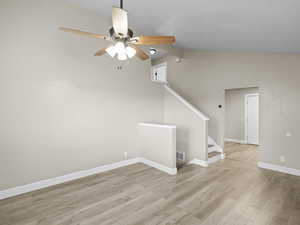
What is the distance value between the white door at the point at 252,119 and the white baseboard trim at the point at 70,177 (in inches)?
186

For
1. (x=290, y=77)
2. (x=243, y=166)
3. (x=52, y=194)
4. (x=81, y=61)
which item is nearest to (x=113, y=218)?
(x=52, y=194)

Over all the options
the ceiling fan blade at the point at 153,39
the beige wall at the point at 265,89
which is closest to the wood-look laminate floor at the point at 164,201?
the beige wall at the point at 265,89

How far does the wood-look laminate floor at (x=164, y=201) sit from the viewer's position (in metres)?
1.96

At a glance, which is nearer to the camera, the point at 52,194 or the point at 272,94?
the point at 52,194

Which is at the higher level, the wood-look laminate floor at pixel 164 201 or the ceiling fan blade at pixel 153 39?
the ceiling fan blade at pixel 153 39

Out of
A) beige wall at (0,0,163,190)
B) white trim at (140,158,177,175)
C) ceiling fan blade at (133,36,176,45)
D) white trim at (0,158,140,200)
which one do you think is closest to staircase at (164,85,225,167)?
white trim at (140,158,177,175)

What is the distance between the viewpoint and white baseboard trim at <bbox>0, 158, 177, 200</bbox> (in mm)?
2479

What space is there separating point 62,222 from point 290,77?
16.3 feet

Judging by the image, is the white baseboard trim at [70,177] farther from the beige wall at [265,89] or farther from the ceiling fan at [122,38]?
the ceiling fan at [122,38]

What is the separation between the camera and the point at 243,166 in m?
3.82

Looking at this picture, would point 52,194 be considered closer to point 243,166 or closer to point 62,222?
point 62,222

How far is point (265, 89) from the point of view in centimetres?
366

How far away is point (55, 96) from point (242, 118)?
694 cm

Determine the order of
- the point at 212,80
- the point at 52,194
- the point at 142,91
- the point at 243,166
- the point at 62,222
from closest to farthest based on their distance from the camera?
the point at 62,222, the point at 52,194, the point at 243,166, the point at 142,91, the point at 212,80
